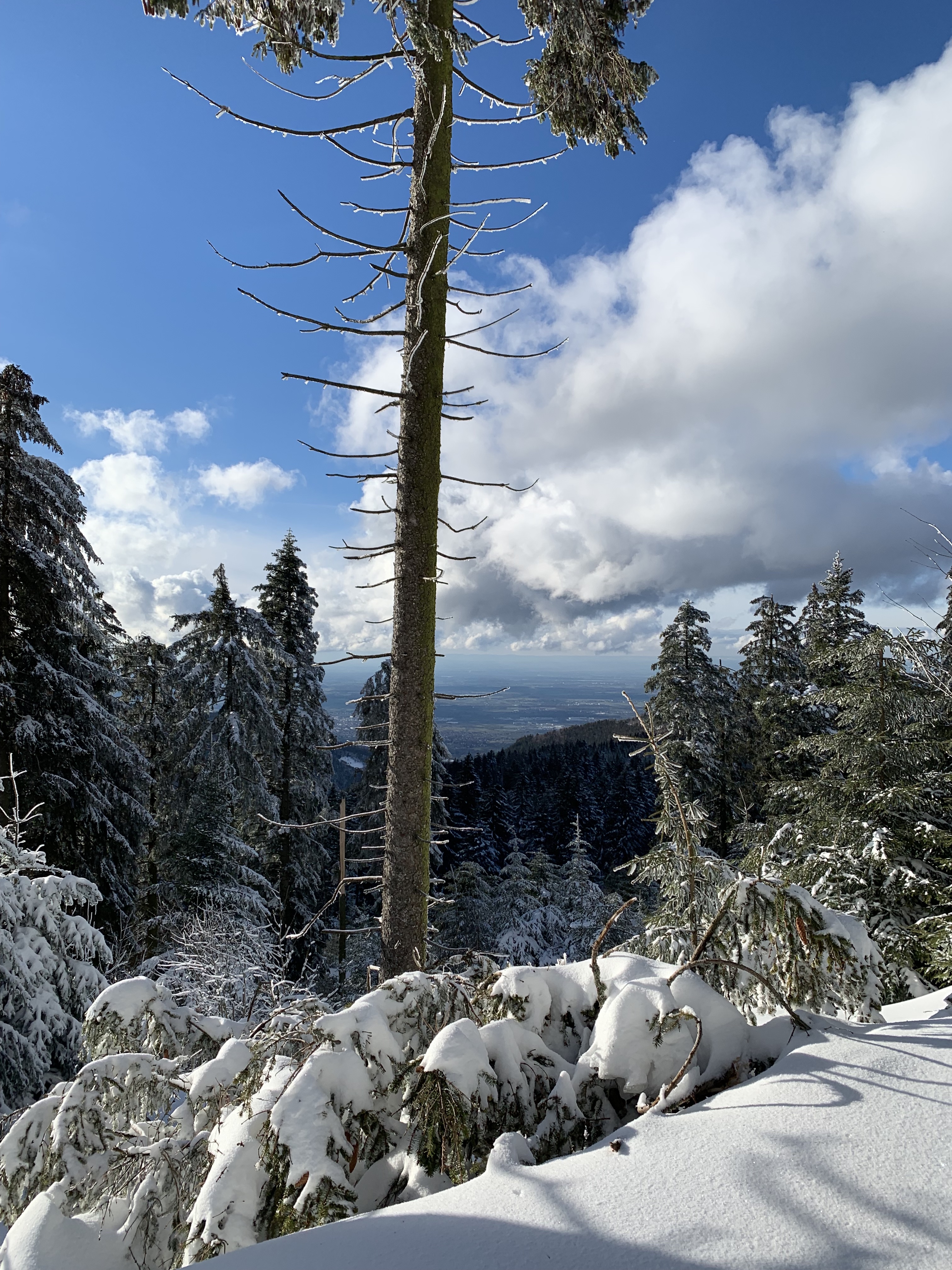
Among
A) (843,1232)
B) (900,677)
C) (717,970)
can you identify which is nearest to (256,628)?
(900,677)

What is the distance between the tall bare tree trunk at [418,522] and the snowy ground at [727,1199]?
2.61 metres

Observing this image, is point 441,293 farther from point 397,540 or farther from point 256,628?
point 256,628

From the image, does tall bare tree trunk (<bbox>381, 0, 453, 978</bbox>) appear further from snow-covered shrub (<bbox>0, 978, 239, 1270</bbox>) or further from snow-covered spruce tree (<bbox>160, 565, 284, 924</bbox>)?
snow-covered spruce tree (<bbox>160, 565, 284, 924</bbox>)

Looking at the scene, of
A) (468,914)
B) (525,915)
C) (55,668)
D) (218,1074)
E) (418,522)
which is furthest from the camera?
(525,915)

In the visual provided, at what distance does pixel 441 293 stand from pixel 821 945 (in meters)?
4.55

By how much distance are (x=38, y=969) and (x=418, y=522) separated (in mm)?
6039

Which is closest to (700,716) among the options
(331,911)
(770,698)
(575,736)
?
(770,698)

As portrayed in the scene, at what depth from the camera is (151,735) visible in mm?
17594

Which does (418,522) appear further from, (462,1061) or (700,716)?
(700,716)

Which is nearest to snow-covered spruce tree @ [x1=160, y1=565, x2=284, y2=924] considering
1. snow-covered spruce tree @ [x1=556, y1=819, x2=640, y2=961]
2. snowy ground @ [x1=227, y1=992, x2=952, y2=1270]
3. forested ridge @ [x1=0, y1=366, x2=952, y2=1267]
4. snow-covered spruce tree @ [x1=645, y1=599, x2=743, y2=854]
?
forested ridge @ [x1=0, y1=366, x2=952, y2=1267]

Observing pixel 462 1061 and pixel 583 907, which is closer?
pixel 462 1061

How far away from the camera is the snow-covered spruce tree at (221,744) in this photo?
1420 cm

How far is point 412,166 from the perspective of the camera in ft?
14.3

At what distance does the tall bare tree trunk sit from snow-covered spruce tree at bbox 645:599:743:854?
586 inches
